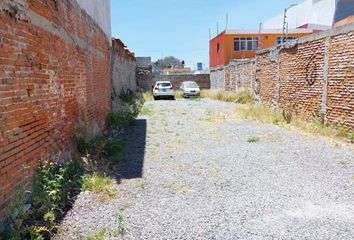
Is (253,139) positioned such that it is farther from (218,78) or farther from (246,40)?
(246,40)

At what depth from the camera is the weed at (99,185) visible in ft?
13.9

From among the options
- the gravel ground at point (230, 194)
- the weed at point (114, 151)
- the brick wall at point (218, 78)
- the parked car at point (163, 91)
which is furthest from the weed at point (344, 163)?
the brick wall at point (218, 78)

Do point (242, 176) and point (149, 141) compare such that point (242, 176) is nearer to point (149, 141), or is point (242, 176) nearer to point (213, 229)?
point (213, 229)

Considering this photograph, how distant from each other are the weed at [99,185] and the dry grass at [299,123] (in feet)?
20.5

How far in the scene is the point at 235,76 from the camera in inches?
852

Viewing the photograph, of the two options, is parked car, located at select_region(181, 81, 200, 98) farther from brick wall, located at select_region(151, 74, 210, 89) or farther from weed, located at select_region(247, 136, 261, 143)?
weed, located at select_region(247, 136, 261, 143)

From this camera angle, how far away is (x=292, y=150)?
264 inches

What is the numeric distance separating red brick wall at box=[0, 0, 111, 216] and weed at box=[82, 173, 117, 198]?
65 centimetres

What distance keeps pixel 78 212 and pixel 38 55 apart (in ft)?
7.19

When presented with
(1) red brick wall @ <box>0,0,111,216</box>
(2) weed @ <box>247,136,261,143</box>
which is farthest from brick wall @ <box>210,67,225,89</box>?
(1) red brick wall @ <box>0,0,111,216</box>

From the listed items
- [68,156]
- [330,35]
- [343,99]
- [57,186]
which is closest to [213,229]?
[57,186]

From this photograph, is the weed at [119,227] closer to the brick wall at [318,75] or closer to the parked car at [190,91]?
the brick wall at [318,75]

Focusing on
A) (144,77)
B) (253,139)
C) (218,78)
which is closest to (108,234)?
(253,139)

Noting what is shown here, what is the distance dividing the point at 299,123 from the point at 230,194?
21.4ft
